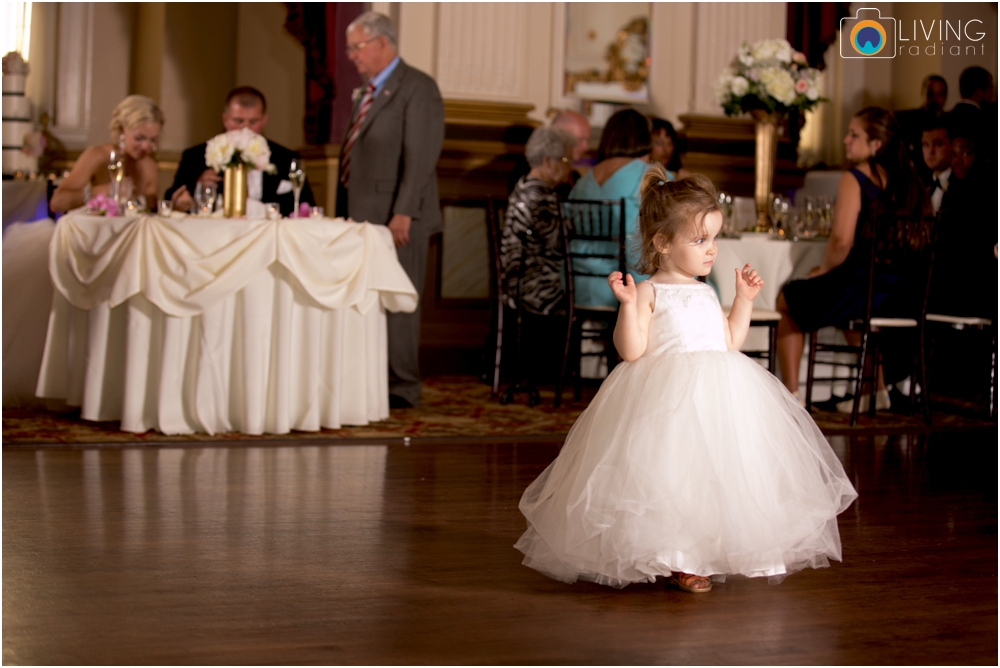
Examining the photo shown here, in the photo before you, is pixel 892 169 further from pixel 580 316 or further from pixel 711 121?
pixel 711 121

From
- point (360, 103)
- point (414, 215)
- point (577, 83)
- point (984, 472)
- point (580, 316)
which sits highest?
point (577, 83)

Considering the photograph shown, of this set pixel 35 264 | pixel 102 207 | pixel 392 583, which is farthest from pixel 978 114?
pixel 392 583

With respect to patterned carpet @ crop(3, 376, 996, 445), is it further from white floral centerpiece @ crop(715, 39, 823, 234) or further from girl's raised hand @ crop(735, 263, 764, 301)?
girl's raised hand @ crop(735, 263, 764, 301)

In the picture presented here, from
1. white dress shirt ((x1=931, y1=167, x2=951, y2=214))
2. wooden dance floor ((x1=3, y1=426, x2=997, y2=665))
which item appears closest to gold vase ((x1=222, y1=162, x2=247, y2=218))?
wooden dance floor ((x1=3, y1=426, x2=997, y2=665))

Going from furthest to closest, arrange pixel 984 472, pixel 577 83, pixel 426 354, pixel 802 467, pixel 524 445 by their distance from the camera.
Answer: pixel 577 83
pixel 426 354
pixel 524 445
pixel 984 472
pixel 802 467

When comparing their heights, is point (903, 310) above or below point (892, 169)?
below

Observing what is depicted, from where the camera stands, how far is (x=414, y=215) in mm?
5266

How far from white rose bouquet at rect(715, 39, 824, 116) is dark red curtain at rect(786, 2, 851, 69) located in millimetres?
2001

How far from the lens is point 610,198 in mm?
5480

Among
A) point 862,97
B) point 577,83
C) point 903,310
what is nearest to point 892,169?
→ point 903,310

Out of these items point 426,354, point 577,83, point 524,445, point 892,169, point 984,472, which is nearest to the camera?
point 984,472

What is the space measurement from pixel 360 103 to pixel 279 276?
4.46ft

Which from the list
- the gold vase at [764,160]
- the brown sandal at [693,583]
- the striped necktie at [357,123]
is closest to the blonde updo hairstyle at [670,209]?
the brown sandal at [693,583]

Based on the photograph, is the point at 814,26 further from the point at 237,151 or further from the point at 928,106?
the point at 237,151
